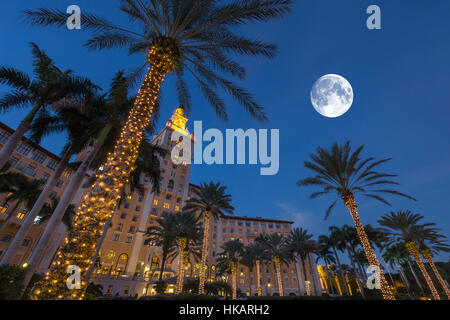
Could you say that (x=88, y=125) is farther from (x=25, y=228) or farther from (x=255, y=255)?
(x=255, y=255)

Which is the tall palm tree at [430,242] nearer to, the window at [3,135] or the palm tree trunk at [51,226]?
the palm tree trunk at [51,226]

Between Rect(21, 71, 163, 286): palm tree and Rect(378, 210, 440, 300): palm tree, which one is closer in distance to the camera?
Rect(21, 71, 163, 286): palm tree

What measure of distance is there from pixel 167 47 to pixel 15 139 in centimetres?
1086

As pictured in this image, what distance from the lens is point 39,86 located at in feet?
42.7

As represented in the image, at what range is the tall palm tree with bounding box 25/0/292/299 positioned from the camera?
6.73 meters

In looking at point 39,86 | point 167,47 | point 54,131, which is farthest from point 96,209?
point 54,131

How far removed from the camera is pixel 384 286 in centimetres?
1539

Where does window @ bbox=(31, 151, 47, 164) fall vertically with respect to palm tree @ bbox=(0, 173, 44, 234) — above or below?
above

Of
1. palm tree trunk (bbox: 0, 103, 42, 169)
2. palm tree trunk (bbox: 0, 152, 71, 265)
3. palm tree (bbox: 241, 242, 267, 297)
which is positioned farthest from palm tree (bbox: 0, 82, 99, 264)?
palm tree (bbox: 241, 242, 267, 297)

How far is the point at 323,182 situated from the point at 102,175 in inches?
787

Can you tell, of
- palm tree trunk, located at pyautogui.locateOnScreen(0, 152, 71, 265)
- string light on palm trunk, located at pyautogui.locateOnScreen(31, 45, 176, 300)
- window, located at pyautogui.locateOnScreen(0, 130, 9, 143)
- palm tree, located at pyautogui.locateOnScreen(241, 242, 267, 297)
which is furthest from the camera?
palm tree, located at pyautogui.locateOnScreen(241, 242, 267, 297)

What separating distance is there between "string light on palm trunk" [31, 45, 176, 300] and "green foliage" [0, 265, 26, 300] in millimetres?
7295

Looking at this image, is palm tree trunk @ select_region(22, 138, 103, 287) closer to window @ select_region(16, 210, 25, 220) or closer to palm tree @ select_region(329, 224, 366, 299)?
window @ select_region(16, 210, 25, 220)

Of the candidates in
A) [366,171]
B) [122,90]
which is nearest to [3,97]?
[122,90]
